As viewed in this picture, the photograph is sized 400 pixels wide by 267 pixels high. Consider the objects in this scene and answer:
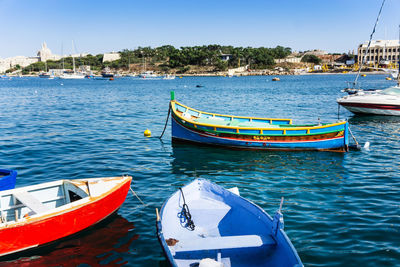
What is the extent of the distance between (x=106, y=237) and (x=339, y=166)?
12.0 meters

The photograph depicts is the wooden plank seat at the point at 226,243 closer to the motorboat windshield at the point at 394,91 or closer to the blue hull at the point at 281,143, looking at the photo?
the blue hull at the point at 281,143

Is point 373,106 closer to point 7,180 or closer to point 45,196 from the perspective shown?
point 45,196

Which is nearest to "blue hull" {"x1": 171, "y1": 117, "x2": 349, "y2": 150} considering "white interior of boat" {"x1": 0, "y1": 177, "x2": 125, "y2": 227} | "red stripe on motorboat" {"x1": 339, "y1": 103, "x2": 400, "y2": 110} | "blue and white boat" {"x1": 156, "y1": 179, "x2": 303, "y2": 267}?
"blue and white boat" {"x1": 156, "y1": 179, "x2": 303, "y2": 267}

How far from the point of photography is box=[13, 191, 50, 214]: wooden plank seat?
9.38m

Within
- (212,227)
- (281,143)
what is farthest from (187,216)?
(281,143)

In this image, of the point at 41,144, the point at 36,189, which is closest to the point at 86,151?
Answer: the point at 41,144

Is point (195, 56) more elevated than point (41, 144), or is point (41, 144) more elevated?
point (195, 56)

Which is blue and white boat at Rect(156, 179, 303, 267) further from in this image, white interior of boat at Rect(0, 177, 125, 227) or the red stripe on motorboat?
the red stripe on motorboat

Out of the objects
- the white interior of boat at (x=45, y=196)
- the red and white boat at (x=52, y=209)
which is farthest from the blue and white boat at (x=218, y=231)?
the white interior of boat at (x=45, y=196)

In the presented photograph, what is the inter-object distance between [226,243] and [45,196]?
6167mm

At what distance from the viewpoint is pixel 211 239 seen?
7512mm

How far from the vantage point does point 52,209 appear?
29.0 feet

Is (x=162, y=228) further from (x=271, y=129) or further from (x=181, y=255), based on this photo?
(x=271, y=129)

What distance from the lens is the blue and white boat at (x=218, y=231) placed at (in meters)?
7.10
